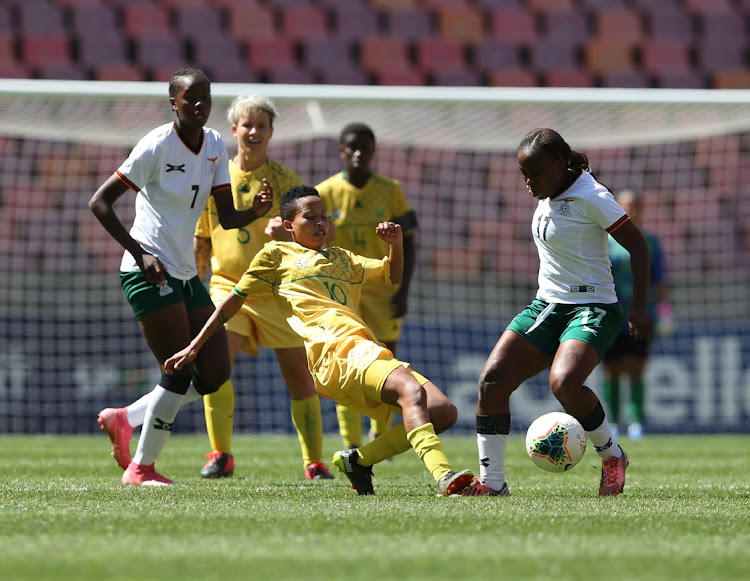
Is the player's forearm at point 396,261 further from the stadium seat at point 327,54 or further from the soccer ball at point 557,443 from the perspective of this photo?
the stadium seat at point 327,54

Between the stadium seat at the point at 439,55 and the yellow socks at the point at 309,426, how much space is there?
10117 millimetres

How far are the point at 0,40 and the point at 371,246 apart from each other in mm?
9859

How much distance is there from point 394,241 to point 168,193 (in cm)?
117

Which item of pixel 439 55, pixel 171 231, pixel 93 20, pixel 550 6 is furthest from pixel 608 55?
pixel 171 231

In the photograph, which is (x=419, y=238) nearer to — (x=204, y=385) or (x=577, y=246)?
(x=204, y=385)

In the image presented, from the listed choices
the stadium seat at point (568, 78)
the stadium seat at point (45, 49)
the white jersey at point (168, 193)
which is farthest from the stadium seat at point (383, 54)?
→ the white jersey at point (168, 193)

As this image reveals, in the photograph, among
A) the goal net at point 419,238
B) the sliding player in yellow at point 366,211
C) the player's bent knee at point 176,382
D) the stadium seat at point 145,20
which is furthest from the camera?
the stadium seat at point 145,20

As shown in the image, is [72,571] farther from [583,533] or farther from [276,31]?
[276,31]

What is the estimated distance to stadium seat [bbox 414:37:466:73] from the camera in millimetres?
15719

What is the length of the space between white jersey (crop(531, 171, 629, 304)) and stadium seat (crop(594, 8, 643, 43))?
1189 cm

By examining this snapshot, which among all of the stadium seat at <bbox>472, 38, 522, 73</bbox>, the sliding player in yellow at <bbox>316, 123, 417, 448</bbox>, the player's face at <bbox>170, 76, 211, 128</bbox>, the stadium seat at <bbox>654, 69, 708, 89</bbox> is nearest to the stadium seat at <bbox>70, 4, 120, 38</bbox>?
the stadium seat at <bbox>472, 38, 522, 73</bbox>

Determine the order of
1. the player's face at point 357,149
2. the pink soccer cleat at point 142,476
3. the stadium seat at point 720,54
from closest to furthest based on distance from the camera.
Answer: the pink soccer cleat at point 142,476, the player's face at point 357,149, the stadium seat at point 720,54

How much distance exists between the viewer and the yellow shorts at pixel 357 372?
15.5ft

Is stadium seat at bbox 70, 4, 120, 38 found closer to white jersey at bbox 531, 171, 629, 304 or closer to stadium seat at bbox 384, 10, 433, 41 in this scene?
stadium seat at bbox 384, 10, 433, 41
